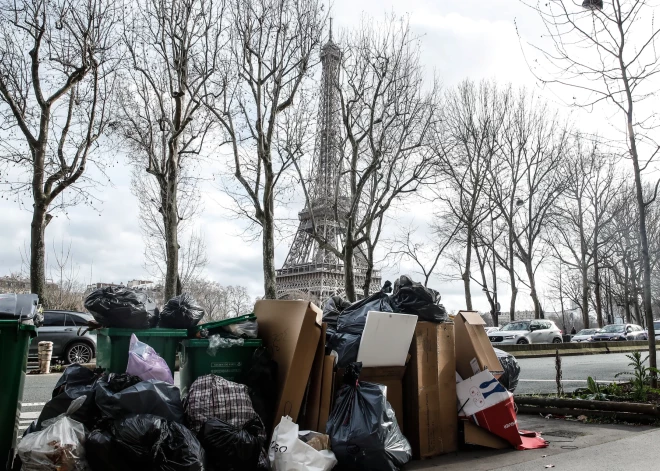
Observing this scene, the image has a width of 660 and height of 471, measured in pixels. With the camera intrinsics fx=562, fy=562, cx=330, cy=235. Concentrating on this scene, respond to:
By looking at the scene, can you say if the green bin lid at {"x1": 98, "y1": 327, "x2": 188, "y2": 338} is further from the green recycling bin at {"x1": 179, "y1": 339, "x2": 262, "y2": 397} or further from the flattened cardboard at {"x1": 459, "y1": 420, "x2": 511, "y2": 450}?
the flattened cardboard at {"x1": 459, "y1": 420, "x2": 511, "y2": 450}

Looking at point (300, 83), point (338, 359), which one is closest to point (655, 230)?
point (300, 83)

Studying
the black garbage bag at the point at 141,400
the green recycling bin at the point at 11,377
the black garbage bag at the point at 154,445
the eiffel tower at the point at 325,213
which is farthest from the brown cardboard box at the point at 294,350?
the eiffel tower at the point at 325,213

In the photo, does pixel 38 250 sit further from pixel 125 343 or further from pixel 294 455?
pixel 294 455

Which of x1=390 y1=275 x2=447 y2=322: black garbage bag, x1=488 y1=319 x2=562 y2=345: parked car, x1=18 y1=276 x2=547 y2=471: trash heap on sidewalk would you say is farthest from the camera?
x1=488 y1=319 x2=562 y2=345: parked car

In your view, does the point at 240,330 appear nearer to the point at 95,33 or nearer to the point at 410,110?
the point at 95,33

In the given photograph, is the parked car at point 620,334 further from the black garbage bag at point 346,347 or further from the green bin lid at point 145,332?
the green bin lid at point 145,332

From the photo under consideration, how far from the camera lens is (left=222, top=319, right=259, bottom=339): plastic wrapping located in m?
5.22

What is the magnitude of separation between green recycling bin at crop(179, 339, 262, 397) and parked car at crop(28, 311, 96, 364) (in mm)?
10155

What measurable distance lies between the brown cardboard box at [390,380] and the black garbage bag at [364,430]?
0.26 metres

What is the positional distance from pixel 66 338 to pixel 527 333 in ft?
64.5

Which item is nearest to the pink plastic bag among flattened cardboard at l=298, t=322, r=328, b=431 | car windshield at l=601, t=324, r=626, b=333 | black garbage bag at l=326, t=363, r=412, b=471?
flattened cardboard at l=298, t=322, r=328, b=431

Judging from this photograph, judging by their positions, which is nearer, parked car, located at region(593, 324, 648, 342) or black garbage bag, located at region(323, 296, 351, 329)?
black garbage bag, located at region(323, 296, 351, 329)

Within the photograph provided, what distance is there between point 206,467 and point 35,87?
13558 mm

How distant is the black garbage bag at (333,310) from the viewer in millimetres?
5703
